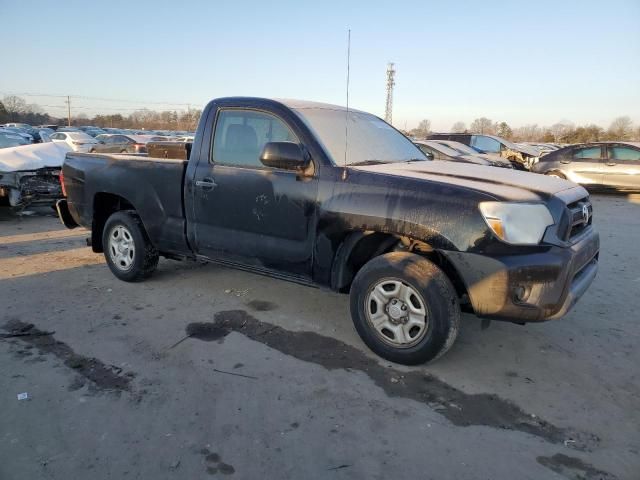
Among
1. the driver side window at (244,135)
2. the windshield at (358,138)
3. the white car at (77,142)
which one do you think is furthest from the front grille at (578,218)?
the white car at (77,142)

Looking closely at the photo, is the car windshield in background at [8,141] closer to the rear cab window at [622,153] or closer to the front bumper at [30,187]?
the front bumper at [30,187]

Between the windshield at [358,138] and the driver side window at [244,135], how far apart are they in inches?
9.2

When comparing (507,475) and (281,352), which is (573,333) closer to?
(507,475)

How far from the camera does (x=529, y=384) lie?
3.26 meters

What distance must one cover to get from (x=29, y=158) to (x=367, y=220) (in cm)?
775

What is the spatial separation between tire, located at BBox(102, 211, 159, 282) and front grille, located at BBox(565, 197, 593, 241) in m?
3.93

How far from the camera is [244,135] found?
4.21 m

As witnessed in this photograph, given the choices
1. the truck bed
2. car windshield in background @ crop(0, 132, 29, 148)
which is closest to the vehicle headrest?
the truck bed

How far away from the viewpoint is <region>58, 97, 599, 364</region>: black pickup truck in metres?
3.05

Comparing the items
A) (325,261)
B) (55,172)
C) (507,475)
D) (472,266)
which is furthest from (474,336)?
(55,172)

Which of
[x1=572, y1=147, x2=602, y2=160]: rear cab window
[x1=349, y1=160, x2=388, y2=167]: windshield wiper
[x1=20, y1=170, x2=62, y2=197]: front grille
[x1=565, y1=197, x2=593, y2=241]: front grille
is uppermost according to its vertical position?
[x1=572, y1=147, x2=602, y2=160]: rear cab window

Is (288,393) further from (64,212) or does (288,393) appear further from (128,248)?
(64,212)

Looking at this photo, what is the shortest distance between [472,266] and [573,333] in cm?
166

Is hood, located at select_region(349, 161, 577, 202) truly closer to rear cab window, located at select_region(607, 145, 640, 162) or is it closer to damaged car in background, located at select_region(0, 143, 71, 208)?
damaged car in background, located at select_region(0, 143, 71, 208)
